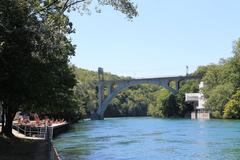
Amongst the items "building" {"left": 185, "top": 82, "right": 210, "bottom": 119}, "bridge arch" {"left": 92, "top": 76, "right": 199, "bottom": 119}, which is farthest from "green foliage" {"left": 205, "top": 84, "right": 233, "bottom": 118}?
"bridge arch" {"left": 92, "top": 76, "right": 199, "bottom": 119}

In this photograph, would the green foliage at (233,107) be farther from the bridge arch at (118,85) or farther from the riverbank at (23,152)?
the riverbank at (23,152)

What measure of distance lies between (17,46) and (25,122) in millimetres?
35127

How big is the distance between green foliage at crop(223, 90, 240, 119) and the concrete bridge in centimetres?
4093

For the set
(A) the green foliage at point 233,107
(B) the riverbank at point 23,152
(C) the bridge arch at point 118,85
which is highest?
(C) the bridge arch at point 118,85

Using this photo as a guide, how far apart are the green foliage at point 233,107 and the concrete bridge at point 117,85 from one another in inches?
1611

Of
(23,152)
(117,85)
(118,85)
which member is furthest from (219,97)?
(23,152)

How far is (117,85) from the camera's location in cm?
16625

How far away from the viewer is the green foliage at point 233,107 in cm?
10965

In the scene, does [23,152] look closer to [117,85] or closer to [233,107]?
[233,107]

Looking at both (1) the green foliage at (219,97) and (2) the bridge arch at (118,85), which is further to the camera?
(2) the bridge arch at (118,85)

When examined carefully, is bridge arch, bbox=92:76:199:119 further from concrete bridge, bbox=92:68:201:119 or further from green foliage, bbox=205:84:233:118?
green foliage, bbox=205:84:233:118

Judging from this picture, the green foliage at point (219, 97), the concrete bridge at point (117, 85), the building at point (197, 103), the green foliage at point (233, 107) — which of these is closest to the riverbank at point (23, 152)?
the green foliage at point (233, 107)

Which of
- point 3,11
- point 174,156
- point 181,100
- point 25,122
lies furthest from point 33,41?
point 181,100

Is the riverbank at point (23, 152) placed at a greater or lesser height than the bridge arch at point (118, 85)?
lesser
